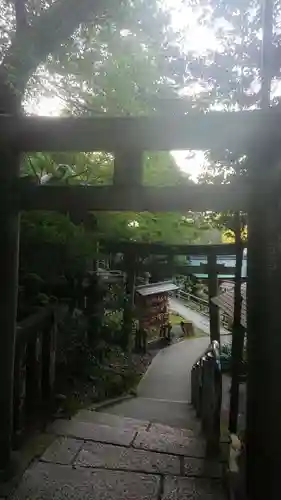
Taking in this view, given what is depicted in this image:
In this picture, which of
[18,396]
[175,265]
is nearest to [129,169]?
[18,396]

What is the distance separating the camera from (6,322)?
11.7 ft

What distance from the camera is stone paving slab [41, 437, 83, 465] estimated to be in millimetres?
3846

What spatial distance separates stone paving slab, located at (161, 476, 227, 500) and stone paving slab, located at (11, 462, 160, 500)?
0.09 meters

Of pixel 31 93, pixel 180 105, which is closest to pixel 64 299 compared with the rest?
pixel 31 93

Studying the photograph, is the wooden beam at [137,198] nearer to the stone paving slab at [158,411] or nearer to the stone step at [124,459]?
the stone step at [124,459]

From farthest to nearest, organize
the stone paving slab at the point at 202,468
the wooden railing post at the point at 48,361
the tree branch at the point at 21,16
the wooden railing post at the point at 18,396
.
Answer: the wooden railing post at the point at 48,361
the tree branch at the point at 21,16
the wooden railing post at the point at 18,396
the stone paving slab at the point at 202,468

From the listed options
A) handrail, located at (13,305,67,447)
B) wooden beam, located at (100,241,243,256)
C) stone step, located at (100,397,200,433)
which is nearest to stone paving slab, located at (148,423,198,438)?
handrail, located at (13,305,67,447)

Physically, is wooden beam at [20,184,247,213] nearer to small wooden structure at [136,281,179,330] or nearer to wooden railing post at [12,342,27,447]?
wooden railing post at [12,342,27,447]

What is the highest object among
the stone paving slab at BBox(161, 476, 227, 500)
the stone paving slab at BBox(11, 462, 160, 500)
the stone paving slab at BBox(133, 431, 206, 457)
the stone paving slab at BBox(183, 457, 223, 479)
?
the stone paving slab at BBox(11, 462, 160, 500)

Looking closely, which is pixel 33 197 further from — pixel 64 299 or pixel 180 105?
pixel 64 299

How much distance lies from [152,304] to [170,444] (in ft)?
36.8

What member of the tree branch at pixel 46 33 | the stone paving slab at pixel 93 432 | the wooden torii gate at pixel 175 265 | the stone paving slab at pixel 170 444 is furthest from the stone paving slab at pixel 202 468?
the wooden torii gate at pixel 175 265

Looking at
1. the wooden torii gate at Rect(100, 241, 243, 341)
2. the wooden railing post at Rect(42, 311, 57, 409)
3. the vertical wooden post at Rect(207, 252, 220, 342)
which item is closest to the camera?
the wooden railing post at Rect(42, 311, 57, 409)

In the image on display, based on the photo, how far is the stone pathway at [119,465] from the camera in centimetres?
339
